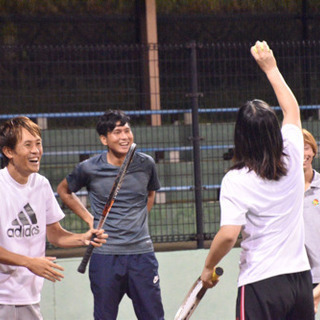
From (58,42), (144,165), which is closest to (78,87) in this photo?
(58,42)

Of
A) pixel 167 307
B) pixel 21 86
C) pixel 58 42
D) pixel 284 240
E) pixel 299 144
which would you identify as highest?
pixel 58 42

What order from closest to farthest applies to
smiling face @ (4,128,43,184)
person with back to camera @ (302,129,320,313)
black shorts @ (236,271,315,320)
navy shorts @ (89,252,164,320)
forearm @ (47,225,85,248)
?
1. black shorts @ (236,271,315,320)
2. smiling face @ (4,128,43,184)
3. forearm @ (47,225,85,248)
4. person with back to camera @ (302,129,320,313)
5. navy shorts @ (89,252,164,320)

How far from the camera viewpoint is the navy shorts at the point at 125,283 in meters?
6.04

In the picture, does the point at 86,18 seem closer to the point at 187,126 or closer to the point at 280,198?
the point at 187,126

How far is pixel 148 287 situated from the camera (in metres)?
6.08

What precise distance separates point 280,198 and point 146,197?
2.46 metres

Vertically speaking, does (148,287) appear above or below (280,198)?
below

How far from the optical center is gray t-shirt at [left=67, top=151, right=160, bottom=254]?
6.07m

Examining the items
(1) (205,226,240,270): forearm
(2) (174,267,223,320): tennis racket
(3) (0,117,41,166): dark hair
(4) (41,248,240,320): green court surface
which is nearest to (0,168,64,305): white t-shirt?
(3) (0,117,41,166): dark hair

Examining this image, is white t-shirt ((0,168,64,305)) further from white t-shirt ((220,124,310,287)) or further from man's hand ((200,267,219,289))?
white t-shirt ((220,124,310,287))

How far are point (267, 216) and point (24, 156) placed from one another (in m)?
1.45

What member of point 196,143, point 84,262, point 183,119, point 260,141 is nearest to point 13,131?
point 84,262

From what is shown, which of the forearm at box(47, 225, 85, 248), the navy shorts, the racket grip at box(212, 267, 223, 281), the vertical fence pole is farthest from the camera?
the vertical fence pole

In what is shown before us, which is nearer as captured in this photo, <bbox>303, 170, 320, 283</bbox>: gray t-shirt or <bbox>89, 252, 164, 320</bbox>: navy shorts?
<bbox>303, 170, 320, 283</bbox>: gray t-shirt
